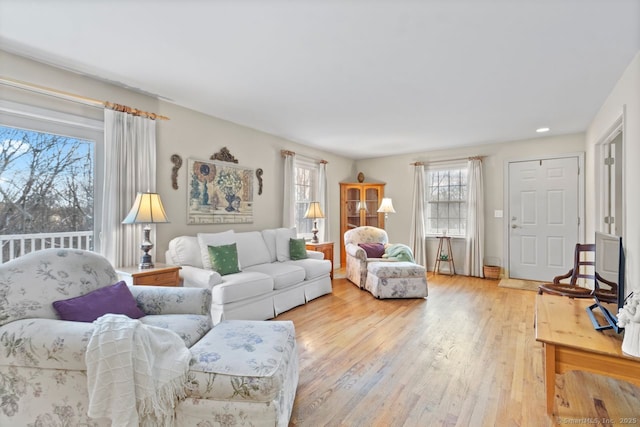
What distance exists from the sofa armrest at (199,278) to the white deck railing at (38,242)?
88cm

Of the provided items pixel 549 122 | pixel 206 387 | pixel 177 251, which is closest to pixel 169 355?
pixel 206 387

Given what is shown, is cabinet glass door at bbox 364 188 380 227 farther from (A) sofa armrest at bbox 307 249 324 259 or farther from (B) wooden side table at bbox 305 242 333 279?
(A) sofa armrest at bbox 307 249 324 259

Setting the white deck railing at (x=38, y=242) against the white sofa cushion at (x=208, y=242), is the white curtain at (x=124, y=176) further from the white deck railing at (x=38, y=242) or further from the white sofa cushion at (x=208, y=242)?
the white sofa cushion at (x=208, y=242)

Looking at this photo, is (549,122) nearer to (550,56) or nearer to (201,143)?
(550,56)

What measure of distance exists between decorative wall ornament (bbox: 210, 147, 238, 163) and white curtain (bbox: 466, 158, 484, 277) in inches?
158

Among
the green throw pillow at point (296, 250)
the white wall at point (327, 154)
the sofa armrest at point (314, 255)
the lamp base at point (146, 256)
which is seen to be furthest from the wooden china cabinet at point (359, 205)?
the lamp base at point (146, 256)

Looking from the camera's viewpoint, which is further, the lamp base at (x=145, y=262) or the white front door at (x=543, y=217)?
the white front door at (x=543, y=217)

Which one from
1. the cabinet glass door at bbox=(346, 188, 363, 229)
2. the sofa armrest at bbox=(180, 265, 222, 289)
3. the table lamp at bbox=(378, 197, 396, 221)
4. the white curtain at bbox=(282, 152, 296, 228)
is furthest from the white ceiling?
the cabinet glass door at bbox=(346, 188, 363, 229)

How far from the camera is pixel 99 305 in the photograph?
5.68ft

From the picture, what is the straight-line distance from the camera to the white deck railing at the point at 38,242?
93.0 inches

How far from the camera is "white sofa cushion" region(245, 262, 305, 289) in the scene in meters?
3.42

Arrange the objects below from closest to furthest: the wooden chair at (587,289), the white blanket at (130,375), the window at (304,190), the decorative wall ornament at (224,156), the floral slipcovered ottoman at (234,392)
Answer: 1. the white blanket at (130,375)
2. the floral slipcovered ottoman at (234,392)
3. the wooden chair at (587,289)
4. the decorative wall ornament at (224,156)
5. the window at (304,190)

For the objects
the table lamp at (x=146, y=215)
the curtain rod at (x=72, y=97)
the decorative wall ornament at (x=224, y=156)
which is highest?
the curtain rod at (x=72, y=97)

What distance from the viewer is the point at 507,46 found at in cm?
220
